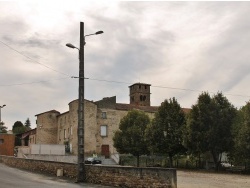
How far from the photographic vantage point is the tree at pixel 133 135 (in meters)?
48.8

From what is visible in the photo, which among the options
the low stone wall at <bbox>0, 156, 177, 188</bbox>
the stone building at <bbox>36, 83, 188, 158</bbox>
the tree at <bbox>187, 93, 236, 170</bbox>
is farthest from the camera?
the stone building at <bbox>36, 83, 188, 158</bbox>

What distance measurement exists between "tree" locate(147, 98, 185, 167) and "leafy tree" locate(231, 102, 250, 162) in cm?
734

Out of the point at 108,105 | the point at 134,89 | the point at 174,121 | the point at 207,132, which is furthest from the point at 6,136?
the point at 134,89

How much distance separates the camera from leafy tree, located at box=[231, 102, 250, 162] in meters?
32.1

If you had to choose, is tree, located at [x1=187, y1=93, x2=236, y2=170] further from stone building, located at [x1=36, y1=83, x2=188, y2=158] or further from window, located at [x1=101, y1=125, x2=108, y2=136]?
window, located at [x1=101, y1=125, x2=108, y2=136]

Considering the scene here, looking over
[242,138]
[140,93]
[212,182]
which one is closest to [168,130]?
[242,138]

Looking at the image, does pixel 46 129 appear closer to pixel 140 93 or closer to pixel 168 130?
pixel 140 93

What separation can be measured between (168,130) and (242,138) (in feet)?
34.7

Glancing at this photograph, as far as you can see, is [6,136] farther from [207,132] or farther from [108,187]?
[108,187]

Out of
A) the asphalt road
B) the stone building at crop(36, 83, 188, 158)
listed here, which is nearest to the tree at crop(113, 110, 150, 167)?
the stone building at crop(36, 83, 188, 158)

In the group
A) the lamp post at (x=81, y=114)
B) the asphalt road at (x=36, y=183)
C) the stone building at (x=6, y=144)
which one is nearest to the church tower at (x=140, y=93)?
the stone building at (x=6, y=144)

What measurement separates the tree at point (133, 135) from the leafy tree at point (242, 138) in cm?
1560

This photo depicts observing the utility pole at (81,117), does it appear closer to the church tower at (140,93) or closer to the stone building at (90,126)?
the stone building at (90,126)

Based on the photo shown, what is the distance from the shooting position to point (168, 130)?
4147 centimetres
